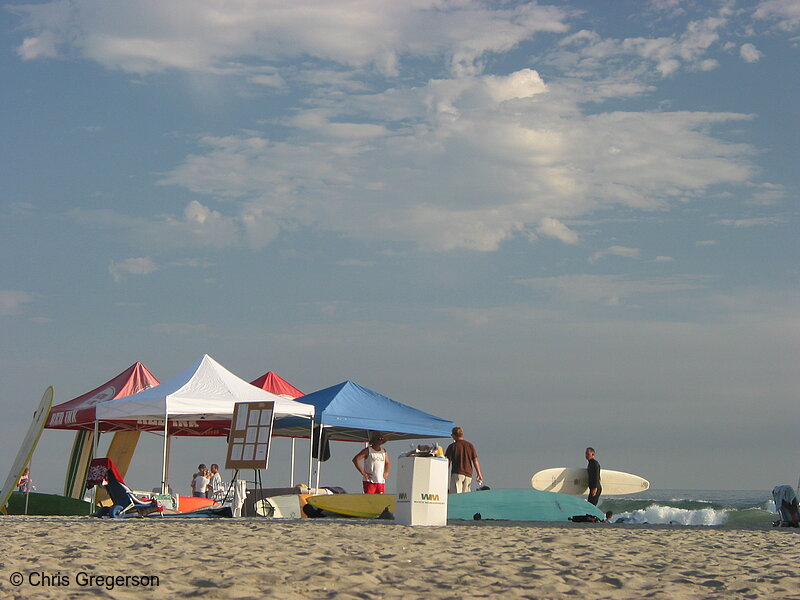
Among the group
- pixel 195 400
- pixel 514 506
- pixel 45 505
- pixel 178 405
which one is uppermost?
pixel 195 400

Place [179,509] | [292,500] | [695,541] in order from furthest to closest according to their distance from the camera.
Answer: [179,509], [292,500], [695,541]

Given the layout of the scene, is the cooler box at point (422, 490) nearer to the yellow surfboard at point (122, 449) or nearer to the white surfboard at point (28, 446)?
the white surfboard at point (28, 446)

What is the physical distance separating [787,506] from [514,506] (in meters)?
3.61

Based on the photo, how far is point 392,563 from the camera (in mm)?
6723

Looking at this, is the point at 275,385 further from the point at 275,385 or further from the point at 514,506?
the point at 514,506

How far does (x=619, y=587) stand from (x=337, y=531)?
409cm

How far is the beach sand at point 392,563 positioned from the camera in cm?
572

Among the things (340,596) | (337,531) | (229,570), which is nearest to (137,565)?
(229,570)

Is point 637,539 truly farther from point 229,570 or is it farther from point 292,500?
point 292,500

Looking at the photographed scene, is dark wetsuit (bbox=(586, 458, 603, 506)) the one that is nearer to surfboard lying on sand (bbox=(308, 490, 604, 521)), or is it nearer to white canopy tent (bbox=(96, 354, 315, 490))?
surfboard lying on sand (bbox=(308, 490, 604, 521))

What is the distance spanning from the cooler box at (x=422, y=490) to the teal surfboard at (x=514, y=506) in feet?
8.89

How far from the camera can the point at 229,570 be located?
6.28m

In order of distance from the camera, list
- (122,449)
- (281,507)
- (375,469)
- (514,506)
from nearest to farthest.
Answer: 1. (514,506)
2. (281,507)
3. (375,469)
4. (122,449)

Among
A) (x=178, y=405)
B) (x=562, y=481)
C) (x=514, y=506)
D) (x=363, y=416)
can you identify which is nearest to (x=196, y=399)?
(x=178, y=405)
